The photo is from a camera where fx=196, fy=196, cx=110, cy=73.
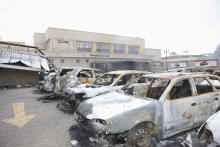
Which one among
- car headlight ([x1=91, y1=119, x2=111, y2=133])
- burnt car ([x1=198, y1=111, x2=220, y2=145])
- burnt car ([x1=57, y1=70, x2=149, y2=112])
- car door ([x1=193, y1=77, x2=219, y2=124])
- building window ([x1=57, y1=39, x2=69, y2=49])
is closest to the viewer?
burnt car ([x1=198, y1=111, x2=220, y2=145])

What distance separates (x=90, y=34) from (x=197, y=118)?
31.9 metres

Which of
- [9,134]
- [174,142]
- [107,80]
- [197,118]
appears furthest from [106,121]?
[107,80]

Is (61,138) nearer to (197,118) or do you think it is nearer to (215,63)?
(197,118)

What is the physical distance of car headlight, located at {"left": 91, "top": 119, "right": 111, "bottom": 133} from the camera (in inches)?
151

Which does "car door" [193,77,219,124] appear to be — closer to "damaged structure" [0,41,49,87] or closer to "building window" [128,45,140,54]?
"damaged structure" [0,41,49,87]

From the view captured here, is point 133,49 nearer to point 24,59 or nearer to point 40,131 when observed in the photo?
point 24,59

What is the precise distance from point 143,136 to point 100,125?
0.97m

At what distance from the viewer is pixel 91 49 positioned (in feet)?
117

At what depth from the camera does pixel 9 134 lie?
5.50 m

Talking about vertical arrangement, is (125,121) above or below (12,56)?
below

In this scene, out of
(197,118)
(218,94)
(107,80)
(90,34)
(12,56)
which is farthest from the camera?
(90,34)

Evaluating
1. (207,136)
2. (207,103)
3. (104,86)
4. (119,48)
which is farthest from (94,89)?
(119,48)

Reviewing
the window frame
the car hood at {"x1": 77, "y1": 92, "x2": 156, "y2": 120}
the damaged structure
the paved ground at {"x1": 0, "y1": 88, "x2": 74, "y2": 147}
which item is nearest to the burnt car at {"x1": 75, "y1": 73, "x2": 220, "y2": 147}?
the car hood at {"x1": 77, "y1": 92, "x2": 156, "y2": 120}

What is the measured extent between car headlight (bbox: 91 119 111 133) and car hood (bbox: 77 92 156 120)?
83 millimetres
